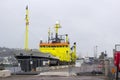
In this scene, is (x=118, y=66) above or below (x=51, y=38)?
below

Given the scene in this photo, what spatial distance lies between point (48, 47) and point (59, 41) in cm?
651

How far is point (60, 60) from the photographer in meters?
76.5

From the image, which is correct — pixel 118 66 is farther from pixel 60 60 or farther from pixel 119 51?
pixel 60 60

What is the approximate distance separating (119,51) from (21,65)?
32093mm

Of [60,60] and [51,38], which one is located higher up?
[51,38]

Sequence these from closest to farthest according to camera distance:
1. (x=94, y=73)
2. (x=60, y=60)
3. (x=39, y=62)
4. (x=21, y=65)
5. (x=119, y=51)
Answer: (x=119, y=51), (x=94, y=73), (x=21, y=65), (x=39, y=62), (x=60, y=60)

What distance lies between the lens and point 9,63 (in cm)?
7731

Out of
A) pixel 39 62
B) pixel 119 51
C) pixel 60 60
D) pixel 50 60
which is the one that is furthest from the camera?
pixel 60 60

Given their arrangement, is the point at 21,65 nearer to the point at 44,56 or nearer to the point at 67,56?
the point at 44,56

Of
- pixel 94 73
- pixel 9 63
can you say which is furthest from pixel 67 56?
pixel 94 73

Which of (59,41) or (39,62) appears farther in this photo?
(59,41)

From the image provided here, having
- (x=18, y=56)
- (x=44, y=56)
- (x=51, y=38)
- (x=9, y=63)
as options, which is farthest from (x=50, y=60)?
(x=51, y=38)

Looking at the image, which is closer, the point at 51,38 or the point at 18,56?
the point at 18,56

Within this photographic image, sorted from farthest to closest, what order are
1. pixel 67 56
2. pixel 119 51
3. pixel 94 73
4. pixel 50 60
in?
pixel 67 56
pixel 50 60
pixel 94 73
pixel 119 51
